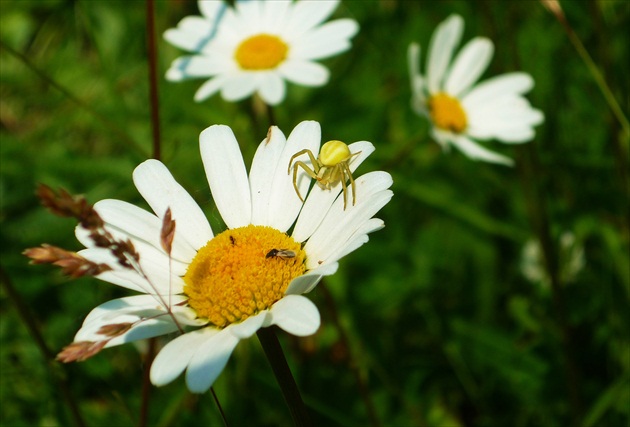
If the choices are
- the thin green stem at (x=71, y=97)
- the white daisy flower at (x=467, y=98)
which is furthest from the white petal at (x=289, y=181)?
the white daisy flower at (x=467, y=98)

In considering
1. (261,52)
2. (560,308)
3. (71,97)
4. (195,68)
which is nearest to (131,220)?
(71,97)

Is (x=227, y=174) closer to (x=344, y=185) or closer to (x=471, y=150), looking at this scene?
Result: (x=344, y=185)

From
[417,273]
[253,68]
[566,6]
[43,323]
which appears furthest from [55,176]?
[566,6]

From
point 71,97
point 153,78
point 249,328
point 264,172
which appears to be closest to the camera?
point 249,328

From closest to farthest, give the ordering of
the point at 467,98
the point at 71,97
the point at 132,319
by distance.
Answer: the point at 132,319
the point at 71,97
the point at 467,98

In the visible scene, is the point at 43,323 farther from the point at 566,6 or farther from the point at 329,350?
the point at 566,6

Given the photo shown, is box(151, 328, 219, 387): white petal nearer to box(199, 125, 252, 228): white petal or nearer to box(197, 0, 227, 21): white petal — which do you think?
box(199, 125, 252, 228): white petal
